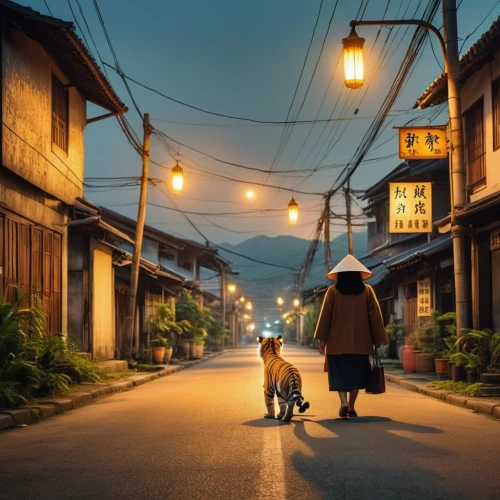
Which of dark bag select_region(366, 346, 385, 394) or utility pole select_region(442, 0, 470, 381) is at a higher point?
utility pole select_region(442, 0, 470, 381)

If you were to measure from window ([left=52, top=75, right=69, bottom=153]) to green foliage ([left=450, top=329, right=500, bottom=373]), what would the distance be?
35.9 feet

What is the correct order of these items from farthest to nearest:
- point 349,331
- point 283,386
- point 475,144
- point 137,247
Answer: point 137,247, point 475,144, point 349,331, point 283,386

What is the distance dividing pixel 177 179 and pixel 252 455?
18473mm

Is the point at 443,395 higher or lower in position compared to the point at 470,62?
lower

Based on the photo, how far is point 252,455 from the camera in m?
6.96

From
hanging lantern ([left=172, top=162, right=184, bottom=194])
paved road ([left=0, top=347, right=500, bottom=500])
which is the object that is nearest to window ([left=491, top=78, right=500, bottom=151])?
paved road ([left=0, top=347, right=500, bottom=500])

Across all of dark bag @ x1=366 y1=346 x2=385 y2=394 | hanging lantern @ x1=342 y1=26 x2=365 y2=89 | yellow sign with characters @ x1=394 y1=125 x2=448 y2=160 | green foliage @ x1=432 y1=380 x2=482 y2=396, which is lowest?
green foliage @ x1=432 y1=380 x2=482 y2=396

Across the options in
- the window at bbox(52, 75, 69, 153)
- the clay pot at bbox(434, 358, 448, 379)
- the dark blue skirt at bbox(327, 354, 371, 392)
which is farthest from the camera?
the window at bbox(52, 75, 69, 153)

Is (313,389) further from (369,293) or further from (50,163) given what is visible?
(50,163)

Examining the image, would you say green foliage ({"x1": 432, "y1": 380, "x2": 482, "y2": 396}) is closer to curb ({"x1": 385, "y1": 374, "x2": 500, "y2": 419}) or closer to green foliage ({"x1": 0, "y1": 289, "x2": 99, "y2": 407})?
curb ({"x1": 385, "y1": 374, "x2": 500, "y2": 419})

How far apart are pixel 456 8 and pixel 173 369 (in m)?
15.9

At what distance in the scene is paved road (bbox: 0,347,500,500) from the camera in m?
5.56

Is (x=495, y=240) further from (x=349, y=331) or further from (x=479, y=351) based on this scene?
(x=349, y=331)

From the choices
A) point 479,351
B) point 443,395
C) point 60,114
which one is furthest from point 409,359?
point 60,114
